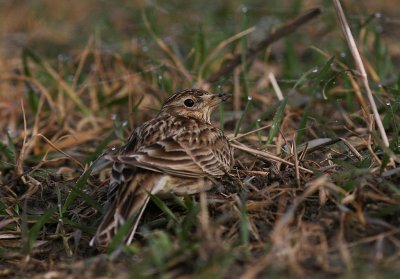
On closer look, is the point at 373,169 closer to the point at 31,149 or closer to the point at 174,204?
the point at 174,204

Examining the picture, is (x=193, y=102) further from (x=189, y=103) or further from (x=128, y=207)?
(x=128, y=207)

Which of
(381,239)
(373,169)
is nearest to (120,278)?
(381,239)

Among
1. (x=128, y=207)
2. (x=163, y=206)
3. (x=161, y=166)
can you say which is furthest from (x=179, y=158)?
(x=128, y=207)

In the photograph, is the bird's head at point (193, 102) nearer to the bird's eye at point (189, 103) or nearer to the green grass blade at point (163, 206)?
the bird's eye at point (189, 103)

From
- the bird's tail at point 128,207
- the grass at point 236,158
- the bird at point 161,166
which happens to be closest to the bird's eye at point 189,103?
the bird at point 161,166

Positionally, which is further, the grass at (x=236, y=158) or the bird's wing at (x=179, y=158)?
the bird's wing at (x=179, y=158)

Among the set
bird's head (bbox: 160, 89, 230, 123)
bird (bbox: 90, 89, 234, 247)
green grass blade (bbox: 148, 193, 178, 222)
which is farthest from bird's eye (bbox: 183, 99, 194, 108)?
green grass blade (bbox: 148, 193, 178, 222)
